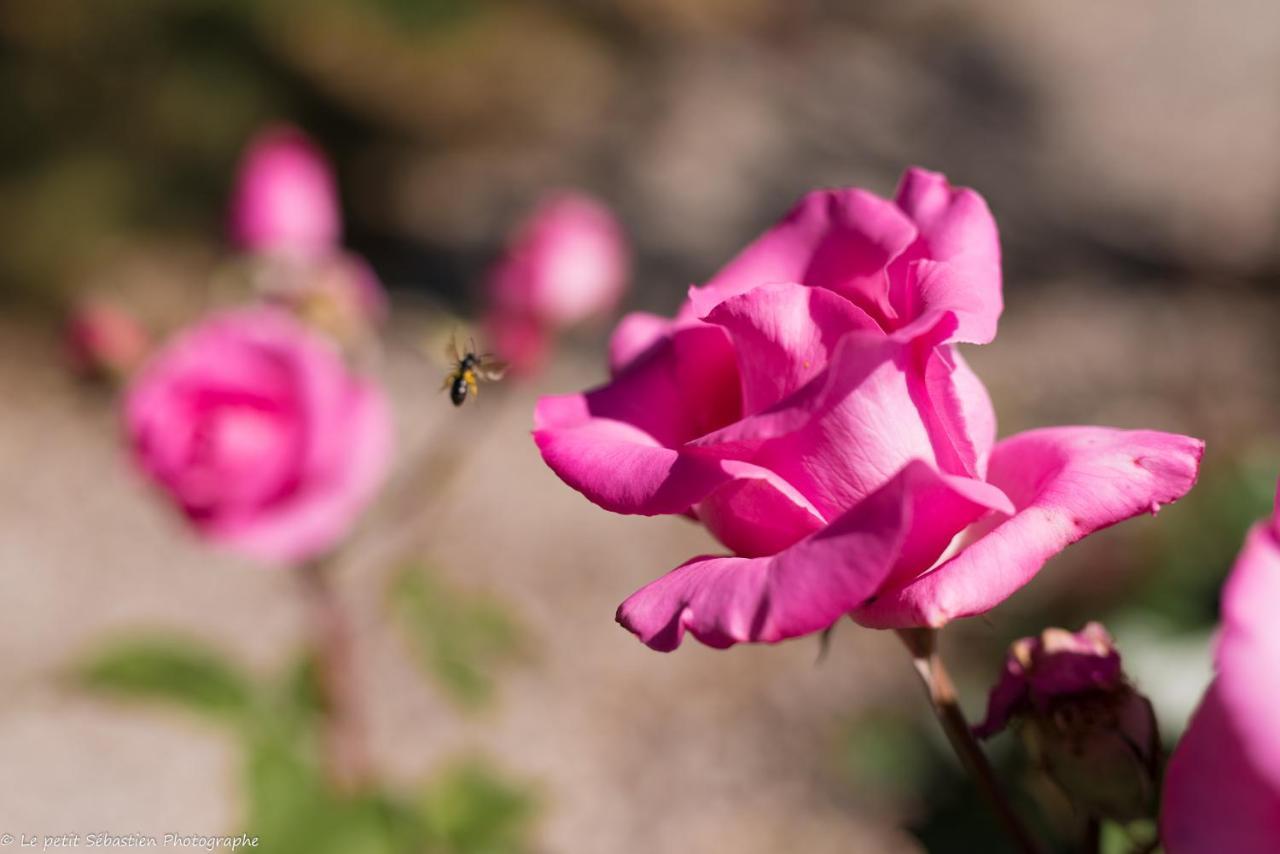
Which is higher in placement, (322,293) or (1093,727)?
(322,293)

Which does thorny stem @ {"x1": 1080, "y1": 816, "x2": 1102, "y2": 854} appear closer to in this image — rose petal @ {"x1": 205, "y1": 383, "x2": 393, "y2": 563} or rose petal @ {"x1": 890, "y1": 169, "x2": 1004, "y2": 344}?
rose petal @ {"x1": 890, "y1": 169, "x2": 1004, "y2": 344}

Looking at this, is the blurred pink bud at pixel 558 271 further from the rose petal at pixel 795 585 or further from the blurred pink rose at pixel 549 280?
the rose petal at pixel 795 585

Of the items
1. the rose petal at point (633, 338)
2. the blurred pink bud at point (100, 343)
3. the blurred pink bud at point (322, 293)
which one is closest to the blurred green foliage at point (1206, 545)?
the rose petal at point (633, 338)

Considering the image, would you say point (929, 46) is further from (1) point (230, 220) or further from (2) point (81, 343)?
(2) point (81, 343)

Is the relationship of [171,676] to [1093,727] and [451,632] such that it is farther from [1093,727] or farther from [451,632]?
[1093,727]

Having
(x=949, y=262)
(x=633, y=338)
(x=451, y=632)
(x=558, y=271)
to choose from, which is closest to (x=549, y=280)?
(x=558, y=271)

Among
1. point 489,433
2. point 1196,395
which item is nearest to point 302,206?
point 489,433

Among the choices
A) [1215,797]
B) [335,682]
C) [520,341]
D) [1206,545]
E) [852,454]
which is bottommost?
[1215,797]
